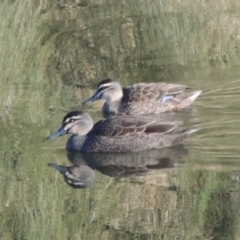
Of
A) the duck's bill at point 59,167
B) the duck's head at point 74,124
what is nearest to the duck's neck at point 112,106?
the duck's head at point 74,124

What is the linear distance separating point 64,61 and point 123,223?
245 inches

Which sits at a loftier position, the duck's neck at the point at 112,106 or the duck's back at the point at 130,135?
A: the duck's neck at the point at 112,106

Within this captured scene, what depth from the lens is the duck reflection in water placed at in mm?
10734

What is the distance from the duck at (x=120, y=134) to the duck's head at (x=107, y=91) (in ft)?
4.46

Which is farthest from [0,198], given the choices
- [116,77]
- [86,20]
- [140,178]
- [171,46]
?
[86,20]

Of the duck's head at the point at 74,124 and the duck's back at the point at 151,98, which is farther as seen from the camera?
the duck's back at the point at 151,98

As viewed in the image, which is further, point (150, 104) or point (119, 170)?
point (150, 104)

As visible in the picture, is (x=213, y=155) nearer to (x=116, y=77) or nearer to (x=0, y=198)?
(x=0, y=198)

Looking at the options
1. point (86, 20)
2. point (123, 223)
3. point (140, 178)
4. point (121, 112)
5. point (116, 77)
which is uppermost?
point (86, 20)

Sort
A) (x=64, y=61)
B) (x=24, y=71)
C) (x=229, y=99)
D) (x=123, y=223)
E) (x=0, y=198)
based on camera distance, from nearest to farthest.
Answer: (x=123, y=223)
(x=0, y=198)
(x=229, y=99)
(x=24, y=71)
(x=64, y=61)

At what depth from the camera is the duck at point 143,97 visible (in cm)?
1333

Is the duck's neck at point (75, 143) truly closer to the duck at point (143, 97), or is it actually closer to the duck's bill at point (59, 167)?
the duck's bill at point (59, 167)

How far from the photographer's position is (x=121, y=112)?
1357 centimetres

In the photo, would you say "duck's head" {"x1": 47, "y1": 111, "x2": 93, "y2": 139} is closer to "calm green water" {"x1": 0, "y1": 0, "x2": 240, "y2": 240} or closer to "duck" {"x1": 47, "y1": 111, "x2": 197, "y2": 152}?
"duck" {"x1": 47, "y1": 111, "x2": 197, "y2": 152}
